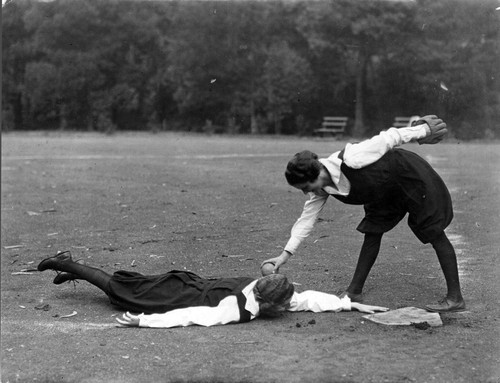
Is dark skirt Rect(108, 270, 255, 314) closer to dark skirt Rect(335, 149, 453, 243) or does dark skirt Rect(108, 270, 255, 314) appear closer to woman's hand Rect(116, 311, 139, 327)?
woman's hand Rect(116, 311, 139, 327)

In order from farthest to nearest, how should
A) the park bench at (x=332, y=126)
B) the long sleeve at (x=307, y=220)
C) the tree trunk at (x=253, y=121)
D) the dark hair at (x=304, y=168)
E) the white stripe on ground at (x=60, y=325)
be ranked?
the tree trunk at (x=253, y=121), the park bench at (x=332, y=126), the long sleeve at (x=307, y=220), the white stripe on ground at (x=60, y=325), the dark hair at (x=304, y=168)

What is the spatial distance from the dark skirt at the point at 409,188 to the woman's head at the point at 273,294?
2.08 ft

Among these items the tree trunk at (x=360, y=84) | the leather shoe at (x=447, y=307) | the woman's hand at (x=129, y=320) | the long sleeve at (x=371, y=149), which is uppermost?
the tree trunk at (x=360, y=84)

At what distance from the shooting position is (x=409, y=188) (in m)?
4.44

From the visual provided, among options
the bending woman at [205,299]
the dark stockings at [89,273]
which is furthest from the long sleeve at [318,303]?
the dark stockings at [89,273]

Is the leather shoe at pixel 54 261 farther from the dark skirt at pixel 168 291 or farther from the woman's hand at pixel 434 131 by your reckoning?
the woman's hand at pixel 434 131

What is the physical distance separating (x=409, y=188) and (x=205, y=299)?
141 centimetres

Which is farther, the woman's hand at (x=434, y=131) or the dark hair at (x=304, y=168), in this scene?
the woman's hand at (x=434, y=131)

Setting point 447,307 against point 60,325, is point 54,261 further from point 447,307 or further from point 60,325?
point 447,307

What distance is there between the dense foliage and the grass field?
64cm

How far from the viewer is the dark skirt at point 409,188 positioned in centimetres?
437

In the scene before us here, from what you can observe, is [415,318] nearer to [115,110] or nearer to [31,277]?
[31,277]

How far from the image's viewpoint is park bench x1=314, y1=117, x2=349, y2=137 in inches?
284

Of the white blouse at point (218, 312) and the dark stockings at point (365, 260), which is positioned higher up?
the dark stockings at point (365, 260)
